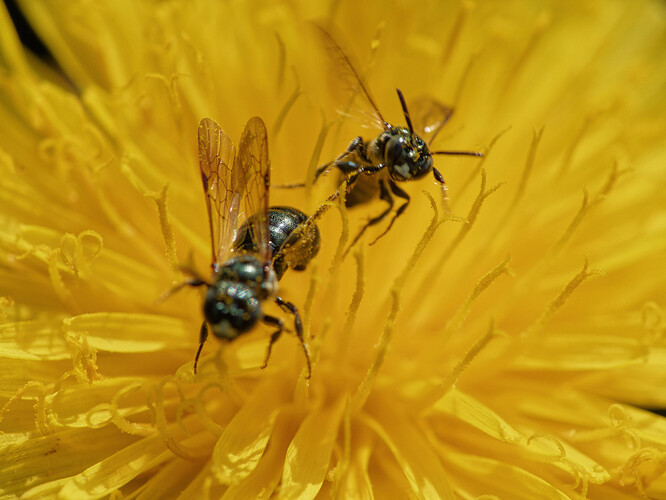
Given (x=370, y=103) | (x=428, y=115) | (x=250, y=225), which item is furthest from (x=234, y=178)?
(x=428, y=115)

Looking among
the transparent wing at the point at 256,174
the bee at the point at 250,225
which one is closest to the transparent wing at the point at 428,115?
the bee at the point at 250,225

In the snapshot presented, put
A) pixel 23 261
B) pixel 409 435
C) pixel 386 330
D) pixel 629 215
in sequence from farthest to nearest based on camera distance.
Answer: pixel 629 215 → pixel 23 261 → pixel 409 435 → pixel 386 330

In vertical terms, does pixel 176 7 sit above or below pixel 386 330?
above

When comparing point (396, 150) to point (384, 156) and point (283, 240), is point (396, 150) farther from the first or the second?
point (283, 240)

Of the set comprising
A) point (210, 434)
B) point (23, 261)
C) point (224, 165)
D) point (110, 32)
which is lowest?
point (210, 434)

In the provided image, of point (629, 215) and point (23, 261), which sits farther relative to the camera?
Result: point (629, 215)

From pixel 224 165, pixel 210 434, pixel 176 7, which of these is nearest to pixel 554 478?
pixel 210 434

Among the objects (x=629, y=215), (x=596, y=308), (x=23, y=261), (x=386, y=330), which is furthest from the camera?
(x=629, y=215)

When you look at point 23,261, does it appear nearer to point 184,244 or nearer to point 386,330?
point 184,244
